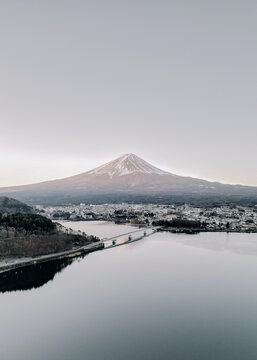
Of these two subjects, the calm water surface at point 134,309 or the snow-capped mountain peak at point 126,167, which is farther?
the snow-capped mountain peak at point 126,167

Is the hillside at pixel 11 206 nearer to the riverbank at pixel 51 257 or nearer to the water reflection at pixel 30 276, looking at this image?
the riverbank at pixel 51 257

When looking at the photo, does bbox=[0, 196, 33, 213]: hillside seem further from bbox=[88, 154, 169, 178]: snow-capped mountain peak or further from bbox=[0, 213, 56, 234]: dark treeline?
bbox=[88, 154, 169, 178]: snow-capped mountain peak

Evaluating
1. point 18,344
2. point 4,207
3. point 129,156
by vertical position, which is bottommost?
point 18,344

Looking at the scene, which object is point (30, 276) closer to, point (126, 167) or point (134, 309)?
point (134, 309)

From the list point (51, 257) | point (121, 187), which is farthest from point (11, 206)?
point (121, 187)

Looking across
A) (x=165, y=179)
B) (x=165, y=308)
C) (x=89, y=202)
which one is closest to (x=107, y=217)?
(x=89, y=202)

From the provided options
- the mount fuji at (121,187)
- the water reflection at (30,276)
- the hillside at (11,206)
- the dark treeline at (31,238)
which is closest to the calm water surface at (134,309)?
the water reflection at (30,276)

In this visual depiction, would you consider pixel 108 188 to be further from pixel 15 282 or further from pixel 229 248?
pixel 15 282
